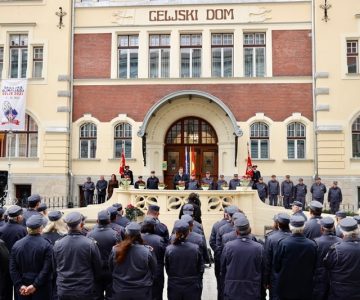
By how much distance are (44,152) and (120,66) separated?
5.90m

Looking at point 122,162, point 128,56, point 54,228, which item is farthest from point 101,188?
point 54,228

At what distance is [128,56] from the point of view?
75.5ft

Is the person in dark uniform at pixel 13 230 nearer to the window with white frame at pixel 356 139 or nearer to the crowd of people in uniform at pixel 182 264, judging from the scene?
the crowd of people in uniform at pixel 182 264

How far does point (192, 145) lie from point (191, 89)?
2901 millimetres

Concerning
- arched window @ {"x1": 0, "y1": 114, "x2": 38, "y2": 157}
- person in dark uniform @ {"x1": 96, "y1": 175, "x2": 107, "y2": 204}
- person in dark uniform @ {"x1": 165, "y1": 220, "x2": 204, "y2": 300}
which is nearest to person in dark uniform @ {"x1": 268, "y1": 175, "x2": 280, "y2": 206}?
person in dark uniform @ {"x1": 96, "y1": 175, "x2": 107, "y2": 204}

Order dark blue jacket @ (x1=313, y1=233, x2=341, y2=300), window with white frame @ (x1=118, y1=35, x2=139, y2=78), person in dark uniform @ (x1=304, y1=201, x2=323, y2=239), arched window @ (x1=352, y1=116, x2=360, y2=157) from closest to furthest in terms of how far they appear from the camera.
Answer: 1. dark blue jacket @ (x1=313, y1=233, x2=341, y2=300)
2. person in dark uniform @ (x1=304, y1=201, x2=323, y2=239)
3. arched window @ (x1=352, y1=116, x2=360, y2=157)
4. window with white frame @ (x1=118, y1=35, x2=139, y2=78)

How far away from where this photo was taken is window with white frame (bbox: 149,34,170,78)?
74.7 feet

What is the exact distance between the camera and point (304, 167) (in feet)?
70.5

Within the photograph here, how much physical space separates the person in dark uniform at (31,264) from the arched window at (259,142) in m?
16.6

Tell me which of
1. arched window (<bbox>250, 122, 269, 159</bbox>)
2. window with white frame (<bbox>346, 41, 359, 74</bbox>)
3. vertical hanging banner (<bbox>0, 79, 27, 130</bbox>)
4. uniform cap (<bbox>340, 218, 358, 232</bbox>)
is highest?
window with white frame (<bbox>346, 41, 359, 74</bbox>)

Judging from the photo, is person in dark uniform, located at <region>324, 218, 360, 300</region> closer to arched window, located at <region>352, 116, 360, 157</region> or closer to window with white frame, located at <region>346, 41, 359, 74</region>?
arched window, located at <region>352, 116, 360, 157</region>

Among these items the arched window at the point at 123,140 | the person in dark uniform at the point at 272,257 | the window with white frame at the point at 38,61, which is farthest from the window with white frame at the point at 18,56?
A: the person in dark uniform at the point at 272,257

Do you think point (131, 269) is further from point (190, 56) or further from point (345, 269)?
point (190, 56)

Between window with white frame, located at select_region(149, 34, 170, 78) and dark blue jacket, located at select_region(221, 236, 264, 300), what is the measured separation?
17.5 meters
